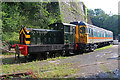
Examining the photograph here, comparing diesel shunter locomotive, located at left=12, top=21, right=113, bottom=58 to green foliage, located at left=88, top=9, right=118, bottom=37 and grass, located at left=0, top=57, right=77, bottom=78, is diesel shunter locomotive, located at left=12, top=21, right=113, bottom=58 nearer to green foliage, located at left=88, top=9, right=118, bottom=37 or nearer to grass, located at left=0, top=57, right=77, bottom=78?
grass, located at left=0, top=57, right=77, bottom=78

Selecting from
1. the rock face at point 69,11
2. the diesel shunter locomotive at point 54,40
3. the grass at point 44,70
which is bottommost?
the grass at point 44,70

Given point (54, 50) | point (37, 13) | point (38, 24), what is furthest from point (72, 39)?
point (37, 13)

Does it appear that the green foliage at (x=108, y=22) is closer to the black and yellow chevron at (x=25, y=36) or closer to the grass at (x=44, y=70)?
the black and yellow chevron at (x=25, y=36)

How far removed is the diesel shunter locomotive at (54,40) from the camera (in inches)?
310

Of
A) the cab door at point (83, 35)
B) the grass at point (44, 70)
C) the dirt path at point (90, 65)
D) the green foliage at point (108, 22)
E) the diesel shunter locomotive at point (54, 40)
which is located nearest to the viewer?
the grass at point (44, 70)

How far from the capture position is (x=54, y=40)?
963 cm

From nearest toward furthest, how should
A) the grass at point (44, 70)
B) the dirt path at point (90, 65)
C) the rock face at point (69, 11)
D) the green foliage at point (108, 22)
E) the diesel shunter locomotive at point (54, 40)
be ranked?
the grass at point (44, 70) → the dirt path at point (90, 65) → the diesel shunter locomotive at point (54, 40) → the rock face at point (69, 11) → the green foliage at point (108, 22)

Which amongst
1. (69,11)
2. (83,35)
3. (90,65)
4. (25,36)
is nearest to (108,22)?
(69,11)

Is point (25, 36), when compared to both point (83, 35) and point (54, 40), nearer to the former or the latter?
point (54, 40)

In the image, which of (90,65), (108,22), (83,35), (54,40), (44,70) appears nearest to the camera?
(44,70)

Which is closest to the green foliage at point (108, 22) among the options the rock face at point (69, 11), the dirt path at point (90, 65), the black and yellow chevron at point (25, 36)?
the rock face at point (69, 11)

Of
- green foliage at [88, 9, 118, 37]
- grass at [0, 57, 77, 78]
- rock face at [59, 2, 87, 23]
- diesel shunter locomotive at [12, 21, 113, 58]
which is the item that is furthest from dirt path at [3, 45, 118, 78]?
green foliage at [88, 9, 118, 37]

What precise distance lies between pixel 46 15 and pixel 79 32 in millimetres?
5967

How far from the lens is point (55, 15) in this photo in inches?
699
